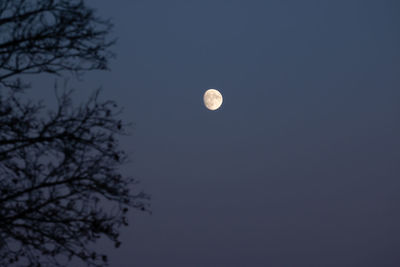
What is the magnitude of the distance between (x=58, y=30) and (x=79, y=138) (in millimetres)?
1538

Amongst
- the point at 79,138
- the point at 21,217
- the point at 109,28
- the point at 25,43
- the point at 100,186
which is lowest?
the point at 21,217

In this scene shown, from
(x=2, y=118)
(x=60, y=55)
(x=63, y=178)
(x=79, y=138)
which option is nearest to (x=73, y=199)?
(x=63, y=178)

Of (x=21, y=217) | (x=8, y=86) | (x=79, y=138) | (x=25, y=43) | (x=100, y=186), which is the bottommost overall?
(x=21, y=217)

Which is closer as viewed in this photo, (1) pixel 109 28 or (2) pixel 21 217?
(2) pixel 21 217

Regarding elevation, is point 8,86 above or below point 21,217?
above

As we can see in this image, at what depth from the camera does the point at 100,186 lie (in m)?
6.63

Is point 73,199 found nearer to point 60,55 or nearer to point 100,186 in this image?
point 100,186

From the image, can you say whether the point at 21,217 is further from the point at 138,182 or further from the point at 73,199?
the point at 138,182

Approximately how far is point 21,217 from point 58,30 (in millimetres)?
2527

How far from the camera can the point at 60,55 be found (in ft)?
22.9

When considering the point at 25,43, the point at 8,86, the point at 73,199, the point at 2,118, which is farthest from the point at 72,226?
the point at 25,43

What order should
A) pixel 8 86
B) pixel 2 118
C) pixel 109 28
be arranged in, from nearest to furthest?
pixel 2 118 < pixel 8 86 < pixel 109 28

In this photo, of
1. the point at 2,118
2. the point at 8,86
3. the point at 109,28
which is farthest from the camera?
the point at 109,28

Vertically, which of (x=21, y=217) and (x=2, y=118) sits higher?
(x=2, y=118)
